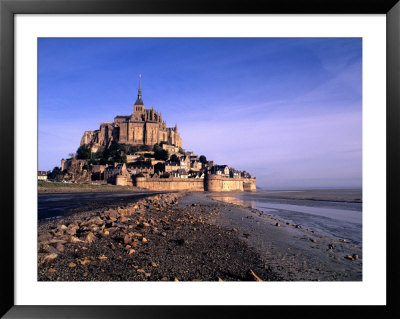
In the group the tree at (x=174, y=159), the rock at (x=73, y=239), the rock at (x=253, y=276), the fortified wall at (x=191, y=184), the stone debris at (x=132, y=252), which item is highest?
the tree at (x=174, y=159)

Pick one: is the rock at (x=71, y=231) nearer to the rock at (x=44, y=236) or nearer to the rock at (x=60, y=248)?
the rock at (x=44, y=236)

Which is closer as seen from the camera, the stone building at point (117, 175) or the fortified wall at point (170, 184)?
the stone building at point (117, 175)

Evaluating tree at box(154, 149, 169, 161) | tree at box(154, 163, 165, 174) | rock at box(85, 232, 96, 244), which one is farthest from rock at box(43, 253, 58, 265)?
tree at box(154, 149, 169, 161)

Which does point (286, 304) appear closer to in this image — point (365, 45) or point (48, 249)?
point (48, 249)

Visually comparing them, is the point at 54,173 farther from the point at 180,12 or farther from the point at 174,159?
the point at 174,159

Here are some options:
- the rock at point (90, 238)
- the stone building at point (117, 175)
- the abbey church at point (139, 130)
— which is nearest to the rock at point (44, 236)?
the rock at point (90, 238)

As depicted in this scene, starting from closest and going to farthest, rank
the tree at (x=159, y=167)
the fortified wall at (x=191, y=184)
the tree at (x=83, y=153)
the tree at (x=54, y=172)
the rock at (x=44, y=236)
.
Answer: the rock at (x=44, y=236)
the tree at (x=54, y=172)
the tree at (x=83, y=153)
the fortified wall at (x=191, y=184)
the tree at (x=159, y=167)

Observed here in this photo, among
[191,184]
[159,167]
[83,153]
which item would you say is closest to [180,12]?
[83,153]

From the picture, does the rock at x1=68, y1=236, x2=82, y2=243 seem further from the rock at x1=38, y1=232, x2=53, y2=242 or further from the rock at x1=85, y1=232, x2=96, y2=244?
the rock at x1=38, y1=232, x2=53, y2=242
